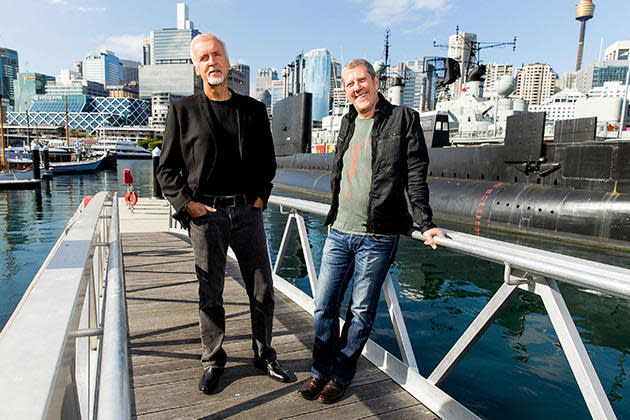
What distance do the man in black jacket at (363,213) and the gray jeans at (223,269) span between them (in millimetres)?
469

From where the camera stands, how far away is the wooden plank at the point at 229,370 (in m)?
2.79

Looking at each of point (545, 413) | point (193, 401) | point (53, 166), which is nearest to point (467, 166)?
point (545, 413)

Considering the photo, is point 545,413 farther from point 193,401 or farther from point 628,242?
point 628,242

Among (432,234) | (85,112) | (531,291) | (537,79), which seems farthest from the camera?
(537,79)

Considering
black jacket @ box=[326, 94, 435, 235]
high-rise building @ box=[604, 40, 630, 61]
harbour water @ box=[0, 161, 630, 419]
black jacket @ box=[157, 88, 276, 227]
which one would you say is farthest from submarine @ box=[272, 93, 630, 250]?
high-rise building @ box=[604, 40, 630, 61]

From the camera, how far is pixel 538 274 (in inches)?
86.8

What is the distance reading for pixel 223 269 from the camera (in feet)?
10.3

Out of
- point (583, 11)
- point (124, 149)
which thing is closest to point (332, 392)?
point (124, 149)

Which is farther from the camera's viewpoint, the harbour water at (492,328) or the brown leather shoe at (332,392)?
the harbour water at (492,328)

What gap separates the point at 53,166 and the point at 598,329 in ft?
172

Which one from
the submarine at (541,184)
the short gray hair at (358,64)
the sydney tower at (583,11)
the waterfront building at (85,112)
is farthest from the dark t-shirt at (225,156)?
the sydney tower at (583,11)

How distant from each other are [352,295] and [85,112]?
212 meters

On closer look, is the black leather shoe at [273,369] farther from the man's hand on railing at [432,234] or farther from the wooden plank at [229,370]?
A: the man's hand on railing at [432,234]

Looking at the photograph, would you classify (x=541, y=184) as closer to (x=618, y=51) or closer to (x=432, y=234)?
(x=432, y=234)
